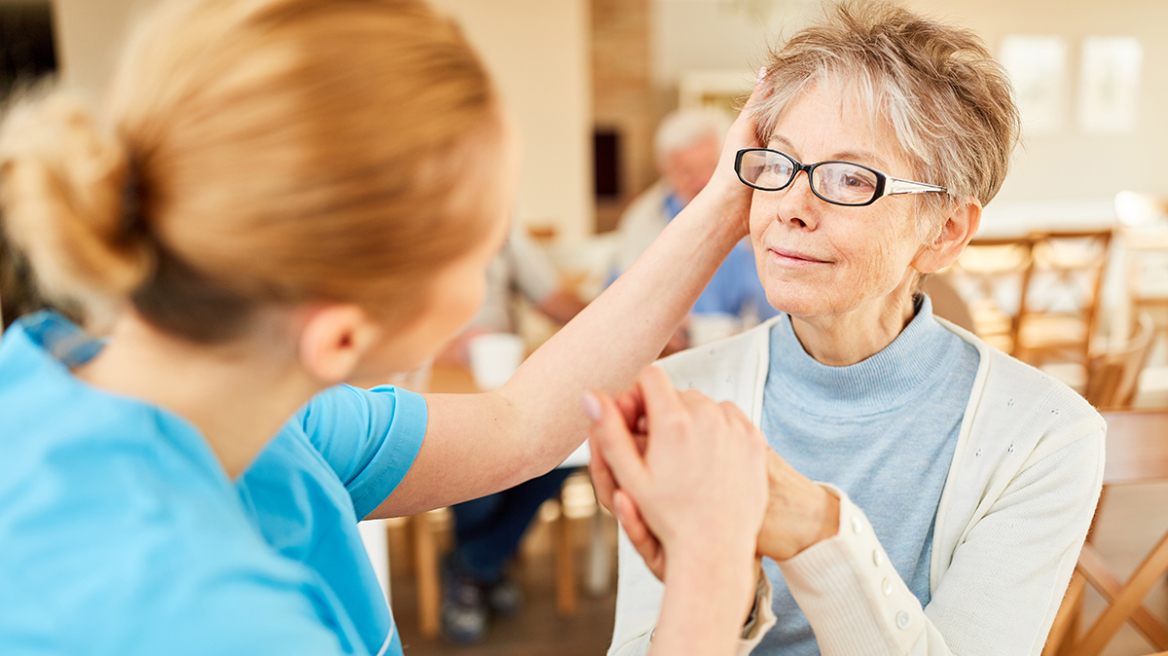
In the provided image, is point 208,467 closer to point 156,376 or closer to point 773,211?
point 156,376

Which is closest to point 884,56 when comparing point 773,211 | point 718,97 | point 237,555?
point 773,211

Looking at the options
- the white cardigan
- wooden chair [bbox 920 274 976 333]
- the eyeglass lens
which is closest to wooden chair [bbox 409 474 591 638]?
wooden chair [bbox 920 274 976 333]

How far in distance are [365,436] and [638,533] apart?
360 mm

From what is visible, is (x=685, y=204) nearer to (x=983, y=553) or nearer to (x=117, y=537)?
(x=983, y=553)

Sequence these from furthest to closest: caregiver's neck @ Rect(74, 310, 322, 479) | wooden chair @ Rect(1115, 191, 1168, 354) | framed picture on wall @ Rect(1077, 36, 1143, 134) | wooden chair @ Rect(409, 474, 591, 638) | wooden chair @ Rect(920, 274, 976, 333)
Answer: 1. framed picture on wall @ Rect(1077, 36, 1143, 134)
2. wooden chair @ Rect(1115, 191, 1168, 354)
3. wooden chair @ Rect(409, 474, 591, 638)
4. wooden chair @ Rect(920, 274, 976, 333)
5. caregiver's neck @ Rect(74, 310, 322, 479)

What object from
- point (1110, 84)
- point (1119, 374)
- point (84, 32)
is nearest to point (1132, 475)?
point (1119, 374)

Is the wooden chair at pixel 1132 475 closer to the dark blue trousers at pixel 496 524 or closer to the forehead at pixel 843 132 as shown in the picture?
the forehead at pixel 843 132

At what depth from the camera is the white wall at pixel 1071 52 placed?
802cm

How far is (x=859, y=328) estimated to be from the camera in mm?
1074

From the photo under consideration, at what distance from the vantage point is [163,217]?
0.54 m

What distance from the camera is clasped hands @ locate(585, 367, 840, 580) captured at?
0.61 meters

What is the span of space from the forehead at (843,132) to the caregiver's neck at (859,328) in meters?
Result: 0.18

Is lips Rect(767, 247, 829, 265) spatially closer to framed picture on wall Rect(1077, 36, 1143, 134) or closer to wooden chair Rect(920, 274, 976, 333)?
wooden chair Rect(920, 274, 976, 333)

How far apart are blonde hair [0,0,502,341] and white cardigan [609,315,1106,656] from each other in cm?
49
